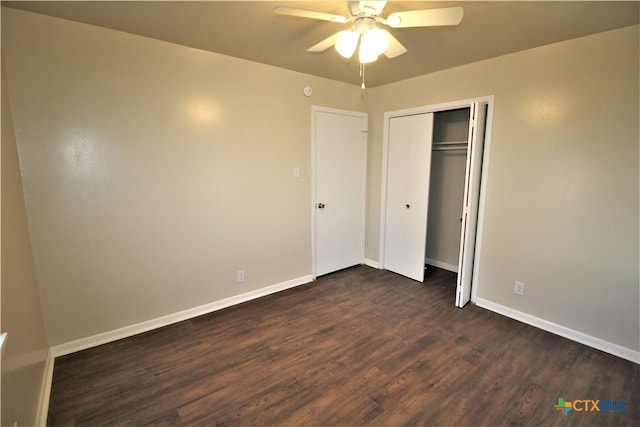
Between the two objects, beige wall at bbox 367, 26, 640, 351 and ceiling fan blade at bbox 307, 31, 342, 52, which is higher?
ceiling fan blade at bbox 307, 31, 342, 52

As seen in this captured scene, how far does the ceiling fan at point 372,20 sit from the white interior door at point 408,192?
5.47 feet

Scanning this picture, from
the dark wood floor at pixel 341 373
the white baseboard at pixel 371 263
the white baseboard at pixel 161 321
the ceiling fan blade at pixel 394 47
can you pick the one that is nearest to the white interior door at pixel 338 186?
the white baseboard at pixel 371 263

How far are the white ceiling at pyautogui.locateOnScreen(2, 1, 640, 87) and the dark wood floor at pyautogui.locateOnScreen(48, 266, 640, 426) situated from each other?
2.46m

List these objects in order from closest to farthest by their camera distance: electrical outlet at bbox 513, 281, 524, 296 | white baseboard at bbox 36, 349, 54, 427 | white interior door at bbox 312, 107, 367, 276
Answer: white baseboard at bbox 36, 349, 54, 427
electrical outlet at bbox 513, 281, 524, 296
white interior door at bbox 312, 107, 367, 276

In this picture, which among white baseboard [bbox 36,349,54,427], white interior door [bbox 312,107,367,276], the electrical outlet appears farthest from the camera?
white interior door [bbox 312,107,367,276]

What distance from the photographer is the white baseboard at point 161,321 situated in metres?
2.36

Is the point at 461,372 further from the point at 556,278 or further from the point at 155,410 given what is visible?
the point at 155,410

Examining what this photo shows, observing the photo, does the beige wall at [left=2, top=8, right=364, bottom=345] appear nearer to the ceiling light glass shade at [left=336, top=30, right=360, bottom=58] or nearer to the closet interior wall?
the ceiling light glass shade at [left=336, top=30, right=360, bottom=58]

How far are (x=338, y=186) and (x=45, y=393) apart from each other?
317cm

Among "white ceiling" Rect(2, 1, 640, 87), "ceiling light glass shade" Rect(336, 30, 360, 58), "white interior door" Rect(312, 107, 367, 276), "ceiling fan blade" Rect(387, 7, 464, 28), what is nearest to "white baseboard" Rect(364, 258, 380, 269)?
"white interior door" Rect(312, 107, 367, 276)

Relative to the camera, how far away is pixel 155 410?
1.83 m

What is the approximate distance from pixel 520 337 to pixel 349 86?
3.23 m

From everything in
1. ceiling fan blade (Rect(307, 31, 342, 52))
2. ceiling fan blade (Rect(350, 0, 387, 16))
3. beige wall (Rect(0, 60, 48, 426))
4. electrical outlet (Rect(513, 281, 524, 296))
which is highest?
ceiling fan blade (Rect(350, 0, 387, 16))

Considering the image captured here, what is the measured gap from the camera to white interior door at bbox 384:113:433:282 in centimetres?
352
